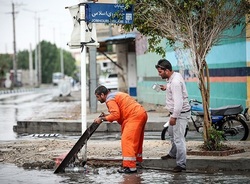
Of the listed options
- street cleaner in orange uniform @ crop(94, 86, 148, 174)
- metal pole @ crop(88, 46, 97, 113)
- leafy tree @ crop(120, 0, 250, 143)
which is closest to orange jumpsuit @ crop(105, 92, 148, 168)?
street cleaner in orange uniform @ crop(94, 86, 148, 174)

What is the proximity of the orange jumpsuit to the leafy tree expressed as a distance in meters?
1.82

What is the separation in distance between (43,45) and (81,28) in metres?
112

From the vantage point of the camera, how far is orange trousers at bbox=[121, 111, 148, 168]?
11203mm

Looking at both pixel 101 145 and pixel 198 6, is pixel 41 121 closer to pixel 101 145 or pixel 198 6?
pixel 101 145

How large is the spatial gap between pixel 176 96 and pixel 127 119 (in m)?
0.92

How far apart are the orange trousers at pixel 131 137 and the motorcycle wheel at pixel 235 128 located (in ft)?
15.2

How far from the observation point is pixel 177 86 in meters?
11.1

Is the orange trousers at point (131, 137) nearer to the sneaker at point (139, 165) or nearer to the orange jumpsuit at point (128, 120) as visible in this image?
the orange jumpsuit at point (128, 120)

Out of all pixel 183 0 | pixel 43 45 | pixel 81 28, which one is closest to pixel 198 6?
pixel 183 0

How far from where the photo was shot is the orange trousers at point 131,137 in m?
11.2

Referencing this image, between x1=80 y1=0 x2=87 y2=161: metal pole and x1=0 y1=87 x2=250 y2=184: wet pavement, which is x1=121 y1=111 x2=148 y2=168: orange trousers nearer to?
x1=0 y1=87 x2=250 y2=184: wet pavement

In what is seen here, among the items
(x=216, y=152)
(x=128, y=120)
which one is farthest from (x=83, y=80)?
(x=216, y=152)

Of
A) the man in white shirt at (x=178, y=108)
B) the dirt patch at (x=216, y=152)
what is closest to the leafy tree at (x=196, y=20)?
the dirt patch at (x=216, y=152)

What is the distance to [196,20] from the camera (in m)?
12.9
